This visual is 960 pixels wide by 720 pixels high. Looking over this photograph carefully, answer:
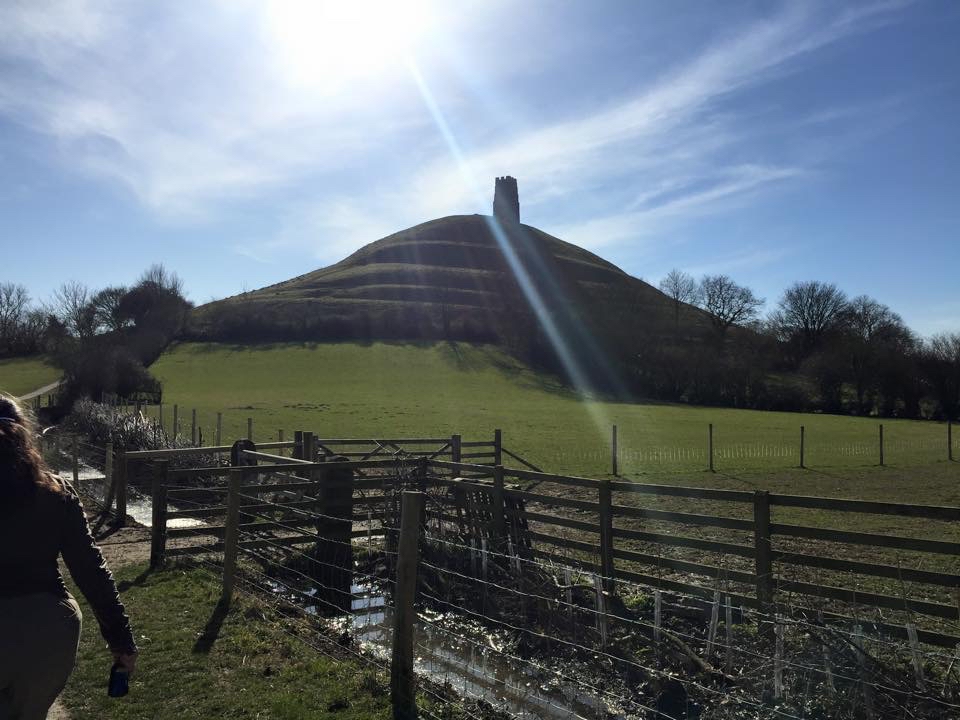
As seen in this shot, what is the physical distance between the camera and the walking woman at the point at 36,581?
9.32 feet

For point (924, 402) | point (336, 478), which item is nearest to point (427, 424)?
point (336, 478)

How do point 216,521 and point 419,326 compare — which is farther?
point 419,326

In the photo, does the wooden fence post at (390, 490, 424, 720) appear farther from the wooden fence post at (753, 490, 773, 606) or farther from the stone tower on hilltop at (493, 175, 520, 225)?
the stone tower on hilltop at (493, 175, 520, 225)

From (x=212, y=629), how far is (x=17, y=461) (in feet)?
15.6

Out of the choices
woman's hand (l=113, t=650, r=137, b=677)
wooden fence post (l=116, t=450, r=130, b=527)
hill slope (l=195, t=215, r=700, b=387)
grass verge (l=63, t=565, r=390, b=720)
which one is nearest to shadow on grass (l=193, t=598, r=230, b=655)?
grass verge (l=63, t=565, r=390, b=720)

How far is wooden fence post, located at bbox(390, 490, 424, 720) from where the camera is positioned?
530 cm

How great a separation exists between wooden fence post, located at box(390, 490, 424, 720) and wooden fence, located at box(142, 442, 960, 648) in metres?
1.79

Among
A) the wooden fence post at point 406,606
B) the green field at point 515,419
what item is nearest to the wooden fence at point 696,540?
the wooden fence post at point 406,606

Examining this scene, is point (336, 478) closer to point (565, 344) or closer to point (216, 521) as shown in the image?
point (216, 521)

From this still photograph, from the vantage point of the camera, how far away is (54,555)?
119 inches

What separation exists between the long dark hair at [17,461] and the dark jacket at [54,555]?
32 mm

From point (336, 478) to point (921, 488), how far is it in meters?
17.4

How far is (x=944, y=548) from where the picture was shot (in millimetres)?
6105

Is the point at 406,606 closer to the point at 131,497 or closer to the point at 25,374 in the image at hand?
the point at 131,497
